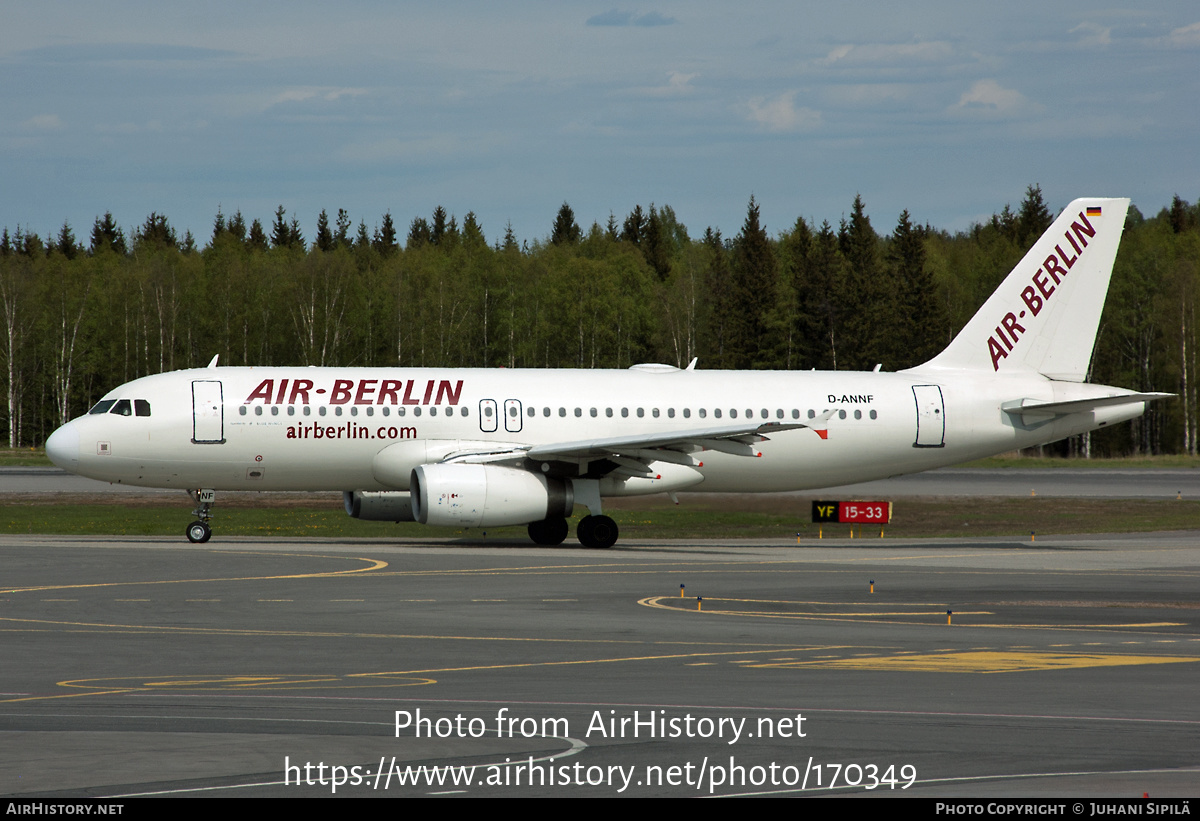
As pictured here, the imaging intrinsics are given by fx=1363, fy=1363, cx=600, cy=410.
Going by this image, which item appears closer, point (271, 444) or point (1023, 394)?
point (271, 444)

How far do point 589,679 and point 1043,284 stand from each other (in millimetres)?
27919

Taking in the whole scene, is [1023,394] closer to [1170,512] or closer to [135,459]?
[1170,512]

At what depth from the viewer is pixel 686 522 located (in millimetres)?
42656

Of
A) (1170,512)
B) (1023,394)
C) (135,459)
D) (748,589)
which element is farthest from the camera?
(1170,512)

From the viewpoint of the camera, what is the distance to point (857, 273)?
107m

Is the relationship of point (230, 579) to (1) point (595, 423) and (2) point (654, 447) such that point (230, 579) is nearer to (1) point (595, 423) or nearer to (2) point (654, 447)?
(2) point (654, 447)

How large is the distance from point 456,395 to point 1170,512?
86.0 ft

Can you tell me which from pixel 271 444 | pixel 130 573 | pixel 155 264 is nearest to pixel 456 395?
pixel 271 444

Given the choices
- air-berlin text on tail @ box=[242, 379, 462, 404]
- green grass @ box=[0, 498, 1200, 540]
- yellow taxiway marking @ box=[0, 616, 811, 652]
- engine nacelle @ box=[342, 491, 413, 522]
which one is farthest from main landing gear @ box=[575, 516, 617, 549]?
yellow taxiway marking @ box=[0, 616, 811, 652]

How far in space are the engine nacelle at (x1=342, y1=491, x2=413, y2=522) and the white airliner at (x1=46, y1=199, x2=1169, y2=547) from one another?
4cm

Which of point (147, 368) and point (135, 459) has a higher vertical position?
point (147, 368)

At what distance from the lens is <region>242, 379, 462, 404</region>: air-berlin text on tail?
3416 cm

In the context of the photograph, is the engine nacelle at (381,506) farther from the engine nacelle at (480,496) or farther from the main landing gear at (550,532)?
the main landing gear at (550,532)

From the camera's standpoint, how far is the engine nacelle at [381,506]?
116 feet
